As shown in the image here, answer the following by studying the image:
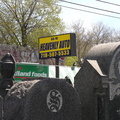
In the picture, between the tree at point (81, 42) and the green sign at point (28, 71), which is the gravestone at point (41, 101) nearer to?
the green sign at point (28, 71)

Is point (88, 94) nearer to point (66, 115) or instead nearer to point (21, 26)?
point (66, 115)

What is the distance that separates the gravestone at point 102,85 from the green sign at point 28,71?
412 inches

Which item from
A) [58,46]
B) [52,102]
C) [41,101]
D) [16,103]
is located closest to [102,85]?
[52,102]

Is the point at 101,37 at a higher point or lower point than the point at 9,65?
higher

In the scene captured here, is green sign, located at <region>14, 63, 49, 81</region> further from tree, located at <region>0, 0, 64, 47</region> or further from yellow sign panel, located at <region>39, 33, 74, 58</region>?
tree, located at <region>0, 0, 64, 47</region>

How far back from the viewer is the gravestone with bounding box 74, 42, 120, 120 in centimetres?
738

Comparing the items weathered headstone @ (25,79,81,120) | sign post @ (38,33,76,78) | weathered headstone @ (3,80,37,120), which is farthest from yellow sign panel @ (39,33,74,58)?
weathered headstone @ (3,80,37,120)

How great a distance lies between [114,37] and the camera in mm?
42812

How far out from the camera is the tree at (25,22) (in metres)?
27.8

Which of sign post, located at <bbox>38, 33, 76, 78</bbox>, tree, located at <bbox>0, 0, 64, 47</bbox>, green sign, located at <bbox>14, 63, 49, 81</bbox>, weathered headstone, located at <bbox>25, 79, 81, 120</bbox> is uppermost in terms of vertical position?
tree, located at <bbox>0, 0, 64, 47</bbox>

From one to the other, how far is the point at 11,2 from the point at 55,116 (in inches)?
922

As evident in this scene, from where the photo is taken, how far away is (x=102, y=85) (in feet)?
23.9

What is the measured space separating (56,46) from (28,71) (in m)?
2.52

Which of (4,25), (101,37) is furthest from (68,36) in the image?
(101,37)
